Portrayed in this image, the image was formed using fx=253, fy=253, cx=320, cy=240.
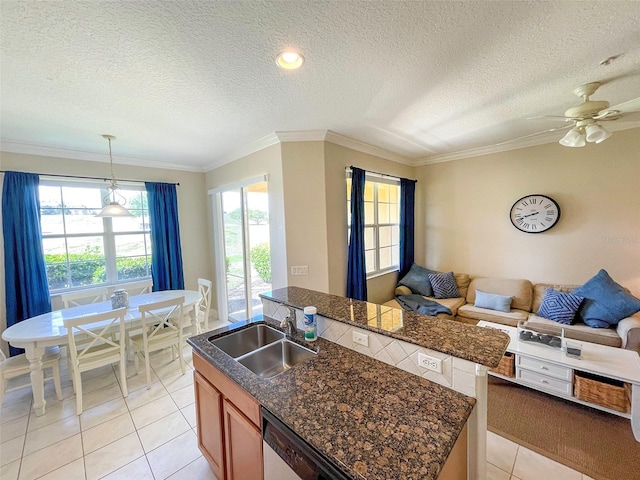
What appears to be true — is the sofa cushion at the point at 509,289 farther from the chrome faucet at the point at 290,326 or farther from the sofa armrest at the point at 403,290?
the chrome faucet at the point at 290,326

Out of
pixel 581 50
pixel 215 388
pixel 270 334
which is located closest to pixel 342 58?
pixel 581 50

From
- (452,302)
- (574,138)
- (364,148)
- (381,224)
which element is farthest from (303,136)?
(452,302)

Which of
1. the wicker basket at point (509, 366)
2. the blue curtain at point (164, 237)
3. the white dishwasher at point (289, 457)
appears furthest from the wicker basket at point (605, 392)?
the blue curtain at point (164, 237)

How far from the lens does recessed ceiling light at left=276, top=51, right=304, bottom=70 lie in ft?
5.02

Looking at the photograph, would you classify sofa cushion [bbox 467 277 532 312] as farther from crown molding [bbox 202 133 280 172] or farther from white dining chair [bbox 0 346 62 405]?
white dining chair [bbox 0 346 62 405]

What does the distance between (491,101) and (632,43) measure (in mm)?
820

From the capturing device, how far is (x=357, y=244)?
10.9 ft

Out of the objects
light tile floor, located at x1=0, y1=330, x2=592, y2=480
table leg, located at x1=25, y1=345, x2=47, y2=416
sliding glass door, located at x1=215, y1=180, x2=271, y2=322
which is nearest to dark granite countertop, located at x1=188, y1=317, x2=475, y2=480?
light tile floor, located at x1=0, y1=330, x2=592, y2=480

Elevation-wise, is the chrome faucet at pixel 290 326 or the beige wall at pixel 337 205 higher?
the beige wall at pixel 337 205

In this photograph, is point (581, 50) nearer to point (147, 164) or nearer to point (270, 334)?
point (270, 334)

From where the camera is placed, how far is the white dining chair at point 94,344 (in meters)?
2.13

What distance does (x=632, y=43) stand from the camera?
154 cm

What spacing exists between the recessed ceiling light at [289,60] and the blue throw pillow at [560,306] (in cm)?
370

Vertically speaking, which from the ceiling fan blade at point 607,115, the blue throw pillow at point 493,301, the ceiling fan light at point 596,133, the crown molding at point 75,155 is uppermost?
the crown molding at point 75,155
